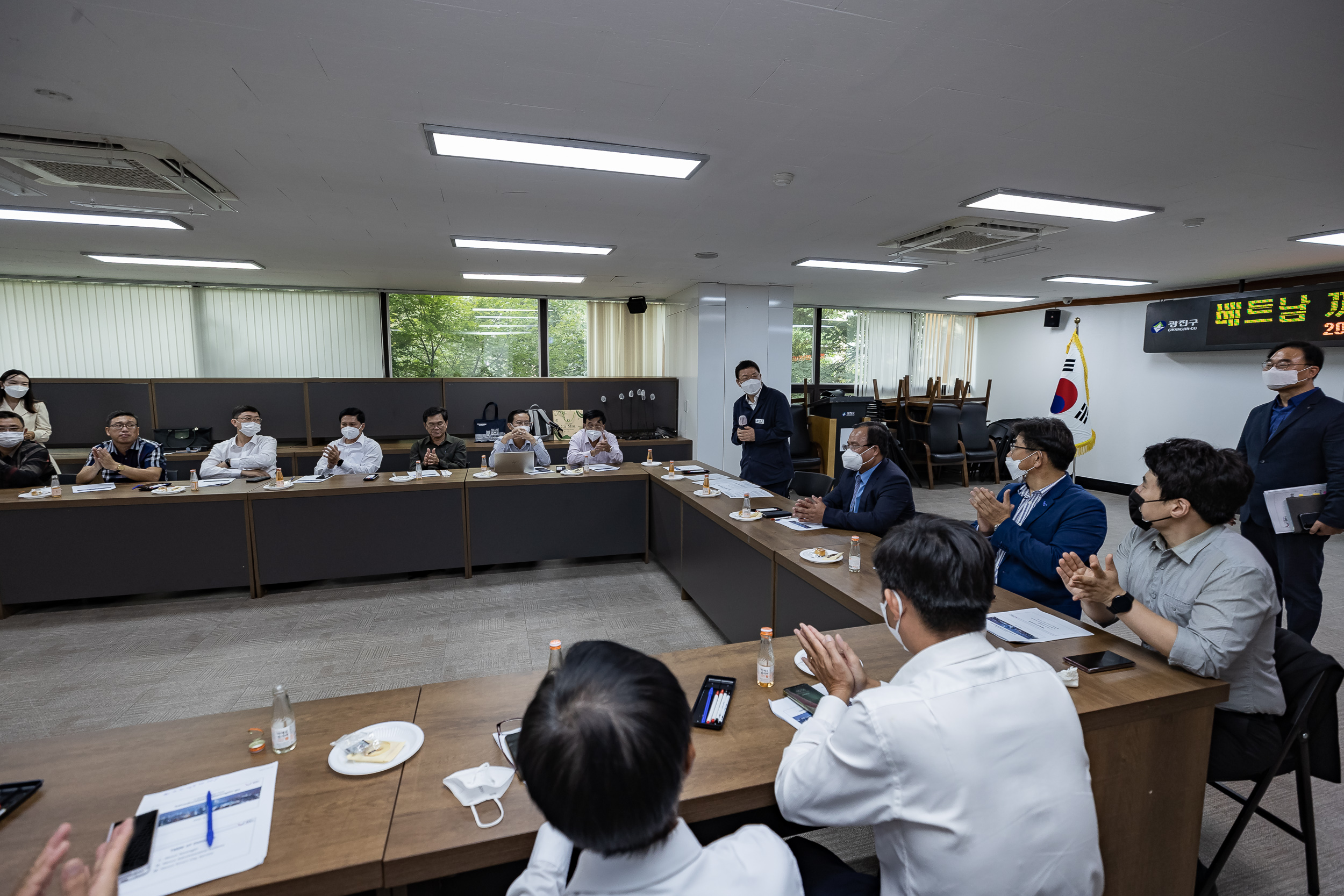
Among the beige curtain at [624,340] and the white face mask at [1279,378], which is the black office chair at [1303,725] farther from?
the beige curtain at [624,340]

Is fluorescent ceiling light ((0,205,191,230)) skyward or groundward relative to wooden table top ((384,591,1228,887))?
skyward

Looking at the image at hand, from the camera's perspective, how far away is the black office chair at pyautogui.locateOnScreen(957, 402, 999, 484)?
8547mm

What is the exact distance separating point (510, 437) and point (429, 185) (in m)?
2.34

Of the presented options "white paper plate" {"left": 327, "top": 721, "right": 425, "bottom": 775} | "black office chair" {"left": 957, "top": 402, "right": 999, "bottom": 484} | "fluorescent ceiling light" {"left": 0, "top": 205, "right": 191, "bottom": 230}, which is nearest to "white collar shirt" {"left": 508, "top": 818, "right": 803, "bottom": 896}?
"white paper plate" {"left": 327, "top": 721, "right": 425, "bottom": 775}

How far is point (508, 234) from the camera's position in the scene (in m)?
4.67

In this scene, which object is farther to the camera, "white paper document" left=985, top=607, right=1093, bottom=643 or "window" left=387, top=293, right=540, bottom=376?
"window" left=387, top=293, right=540, bottom=376

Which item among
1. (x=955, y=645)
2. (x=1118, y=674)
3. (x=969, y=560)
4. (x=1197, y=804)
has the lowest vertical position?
(x=1197, y=804)

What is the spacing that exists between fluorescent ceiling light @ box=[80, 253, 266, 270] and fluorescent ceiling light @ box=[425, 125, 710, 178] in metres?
4.24

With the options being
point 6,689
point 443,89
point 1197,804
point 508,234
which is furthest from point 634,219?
point 6,689

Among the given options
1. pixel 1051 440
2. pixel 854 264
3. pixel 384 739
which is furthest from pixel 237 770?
pixel 854 264

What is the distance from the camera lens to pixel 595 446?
5.61 metres

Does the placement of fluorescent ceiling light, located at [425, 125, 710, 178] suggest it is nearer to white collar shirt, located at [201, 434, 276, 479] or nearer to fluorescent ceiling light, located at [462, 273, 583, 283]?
white collar shirt, located at [201, 434, 276, 479]

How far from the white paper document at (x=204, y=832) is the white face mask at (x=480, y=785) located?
331 millimetres

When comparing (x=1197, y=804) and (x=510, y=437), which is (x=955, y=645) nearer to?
(x=1197, y=804)
